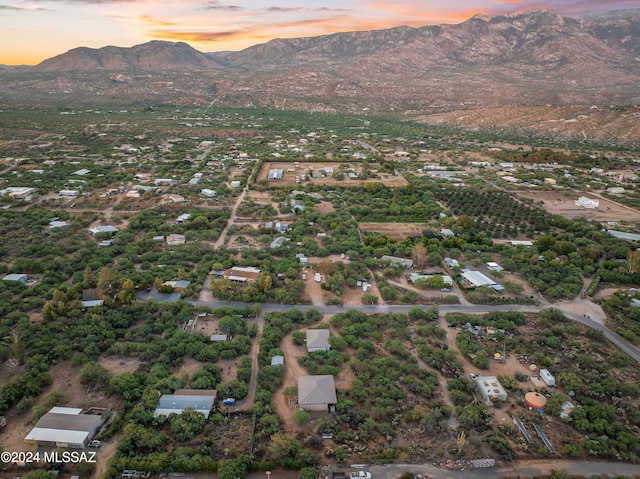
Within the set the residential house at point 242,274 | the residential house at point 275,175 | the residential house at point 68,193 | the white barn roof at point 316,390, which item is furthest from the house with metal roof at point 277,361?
the residential house at point 68,193

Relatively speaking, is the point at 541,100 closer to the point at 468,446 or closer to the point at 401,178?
the point at 401,178

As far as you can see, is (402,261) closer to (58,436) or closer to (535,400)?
(535,400)

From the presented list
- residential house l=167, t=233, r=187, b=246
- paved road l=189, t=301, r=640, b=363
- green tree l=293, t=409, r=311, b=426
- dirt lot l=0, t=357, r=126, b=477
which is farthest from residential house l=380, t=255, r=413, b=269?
dirt lot l=0, t=357, r=126, b=477

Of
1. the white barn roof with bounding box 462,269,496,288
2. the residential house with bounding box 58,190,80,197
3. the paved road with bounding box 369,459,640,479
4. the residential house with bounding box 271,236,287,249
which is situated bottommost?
the paved road with bounding box 369,459,640,479

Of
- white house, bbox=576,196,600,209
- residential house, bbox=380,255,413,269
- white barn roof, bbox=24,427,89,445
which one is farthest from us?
white house, bbox=576,196,600,209

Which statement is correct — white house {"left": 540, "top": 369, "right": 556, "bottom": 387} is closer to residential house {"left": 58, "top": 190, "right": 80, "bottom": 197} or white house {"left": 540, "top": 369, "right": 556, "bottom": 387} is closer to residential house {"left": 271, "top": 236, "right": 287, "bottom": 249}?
residential house {"left": 271, "top": 236, "right": 287, "bottom": 249}

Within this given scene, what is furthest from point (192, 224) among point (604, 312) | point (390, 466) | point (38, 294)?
point (604, 312)
